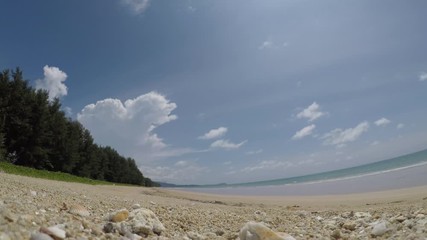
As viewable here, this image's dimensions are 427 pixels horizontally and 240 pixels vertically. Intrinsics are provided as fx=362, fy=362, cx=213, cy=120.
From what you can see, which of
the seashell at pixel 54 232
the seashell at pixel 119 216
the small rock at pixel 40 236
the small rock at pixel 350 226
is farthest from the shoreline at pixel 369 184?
the small rock at pixel 40 236

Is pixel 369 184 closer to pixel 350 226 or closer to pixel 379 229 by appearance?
A: pixel 350 226

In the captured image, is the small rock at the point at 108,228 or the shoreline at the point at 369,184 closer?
the small rock at the point at 108,228

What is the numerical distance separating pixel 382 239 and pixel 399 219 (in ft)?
2.93

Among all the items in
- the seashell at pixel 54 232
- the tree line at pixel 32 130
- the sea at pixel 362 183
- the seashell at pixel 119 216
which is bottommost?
the sea at pixel 362 183

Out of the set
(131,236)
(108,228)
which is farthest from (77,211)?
(131,236)

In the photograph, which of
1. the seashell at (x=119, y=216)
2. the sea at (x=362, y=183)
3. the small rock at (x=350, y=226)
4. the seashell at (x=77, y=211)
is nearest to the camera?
the seashell at (x=119, y=216)

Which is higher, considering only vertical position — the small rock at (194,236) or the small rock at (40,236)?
the small rock at (40,236)

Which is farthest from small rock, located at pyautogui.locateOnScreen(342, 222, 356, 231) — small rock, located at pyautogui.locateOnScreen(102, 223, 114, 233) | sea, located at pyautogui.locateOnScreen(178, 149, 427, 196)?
sea, located at pyautogui.locateOnScreen(178, 149, 427, 196)

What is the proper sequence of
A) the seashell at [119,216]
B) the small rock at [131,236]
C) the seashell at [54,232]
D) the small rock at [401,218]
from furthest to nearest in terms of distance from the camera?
the small rock at [401,218] → the seashell at [119,216] → the small rock at [131,236] → the seashell at [54,232]

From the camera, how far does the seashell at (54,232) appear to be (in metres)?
3.76

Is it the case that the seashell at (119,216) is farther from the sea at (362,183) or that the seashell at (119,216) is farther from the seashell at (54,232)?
the sea at (362,183)

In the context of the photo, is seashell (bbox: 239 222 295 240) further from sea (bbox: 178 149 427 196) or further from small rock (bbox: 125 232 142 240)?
sea (bbox: 178 149 427 196)

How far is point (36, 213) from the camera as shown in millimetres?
4734

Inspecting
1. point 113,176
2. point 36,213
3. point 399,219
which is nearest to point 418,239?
point 399,219
